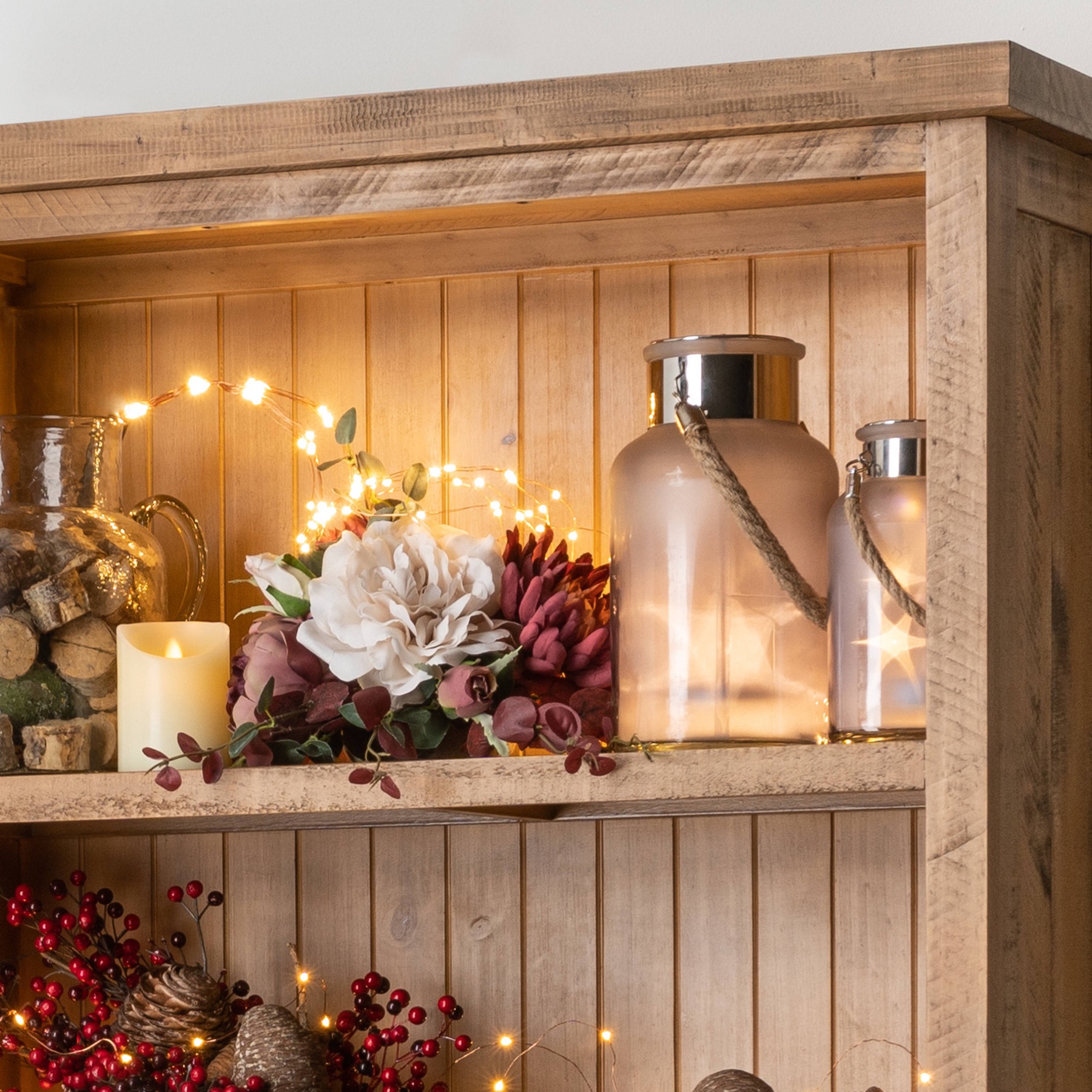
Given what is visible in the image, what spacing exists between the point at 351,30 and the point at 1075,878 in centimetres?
86

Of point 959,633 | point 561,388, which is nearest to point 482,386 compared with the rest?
point 561,388

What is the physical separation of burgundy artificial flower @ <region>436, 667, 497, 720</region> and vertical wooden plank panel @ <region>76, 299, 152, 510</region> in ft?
1.43

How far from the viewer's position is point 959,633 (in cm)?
78

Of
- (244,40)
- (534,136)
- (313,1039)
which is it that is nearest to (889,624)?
(534,136)

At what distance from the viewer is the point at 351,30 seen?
1.23m

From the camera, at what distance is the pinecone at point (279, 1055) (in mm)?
993

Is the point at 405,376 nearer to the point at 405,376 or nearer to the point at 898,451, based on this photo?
the point at 405,376

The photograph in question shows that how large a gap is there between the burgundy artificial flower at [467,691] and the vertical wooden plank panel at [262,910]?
33 centimetres

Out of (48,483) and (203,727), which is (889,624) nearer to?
(203,727)

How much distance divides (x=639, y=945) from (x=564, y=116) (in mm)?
606

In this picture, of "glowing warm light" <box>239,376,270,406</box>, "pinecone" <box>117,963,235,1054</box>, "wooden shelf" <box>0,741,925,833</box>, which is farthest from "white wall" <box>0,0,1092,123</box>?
"pinecone" <box>117,963,235,1054</box>

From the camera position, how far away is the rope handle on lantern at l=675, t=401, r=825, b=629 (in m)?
0.85

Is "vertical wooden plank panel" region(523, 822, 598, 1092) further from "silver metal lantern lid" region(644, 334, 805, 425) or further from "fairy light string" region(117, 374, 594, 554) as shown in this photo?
"silver metal lantern lid" region(644, 334, 805, 425)

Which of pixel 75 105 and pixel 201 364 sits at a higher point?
pixel 75 105
